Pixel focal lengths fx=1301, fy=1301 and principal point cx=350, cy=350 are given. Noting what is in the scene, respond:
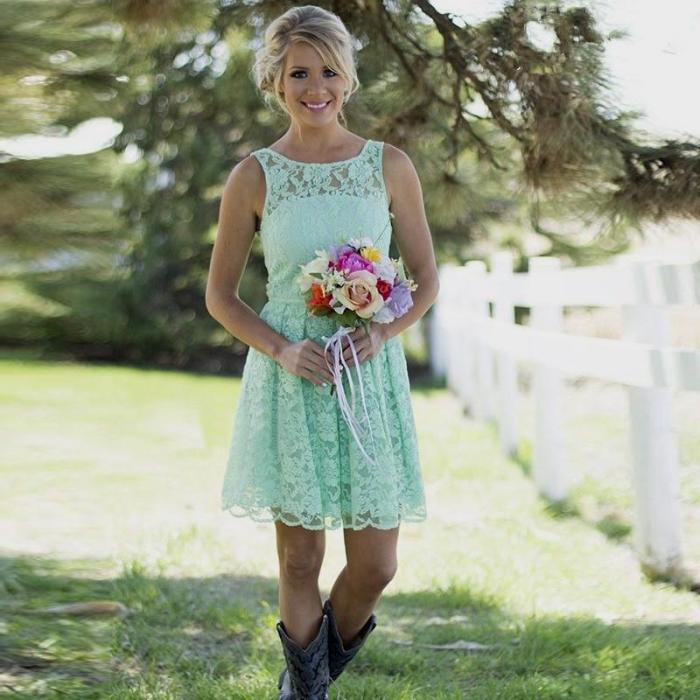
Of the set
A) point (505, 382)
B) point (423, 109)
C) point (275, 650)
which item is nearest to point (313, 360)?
point (275, 650)

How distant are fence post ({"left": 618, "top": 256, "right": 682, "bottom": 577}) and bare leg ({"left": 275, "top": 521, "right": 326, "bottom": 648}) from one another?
7.21 ft

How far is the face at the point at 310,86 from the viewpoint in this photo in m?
3.15

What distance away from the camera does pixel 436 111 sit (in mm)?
4875

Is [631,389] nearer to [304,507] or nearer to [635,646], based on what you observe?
[635,646]

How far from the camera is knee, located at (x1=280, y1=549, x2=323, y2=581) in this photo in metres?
3.21

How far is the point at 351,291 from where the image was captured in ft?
9.66

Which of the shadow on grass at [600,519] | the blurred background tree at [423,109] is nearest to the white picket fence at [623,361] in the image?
the shadow on grass at [600,519]

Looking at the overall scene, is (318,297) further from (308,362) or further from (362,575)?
(362,575)

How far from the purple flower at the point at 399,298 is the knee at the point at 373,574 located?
2.04 feet

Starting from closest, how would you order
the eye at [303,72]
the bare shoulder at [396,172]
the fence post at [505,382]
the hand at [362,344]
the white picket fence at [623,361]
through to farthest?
the hand at [362,344] < the eye at [303,72] < the bare shoulder at [396,172] < the white picket fence at [623,361] < the fence post at [505,382]

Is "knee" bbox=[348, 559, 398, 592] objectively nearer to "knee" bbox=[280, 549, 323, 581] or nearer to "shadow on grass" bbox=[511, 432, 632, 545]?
"knee" bbox=[280, 549, 323, 581]

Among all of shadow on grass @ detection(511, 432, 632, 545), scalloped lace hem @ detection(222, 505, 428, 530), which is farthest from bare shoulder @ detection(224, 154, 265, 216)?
shadow on grass @ detection(511, 432, 632, 545)

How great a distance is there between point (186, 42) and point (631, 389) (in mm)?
8779

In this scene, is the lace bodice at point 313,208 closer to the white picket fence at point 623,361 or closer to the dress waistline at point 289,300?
the dress waistline at point 289,300
